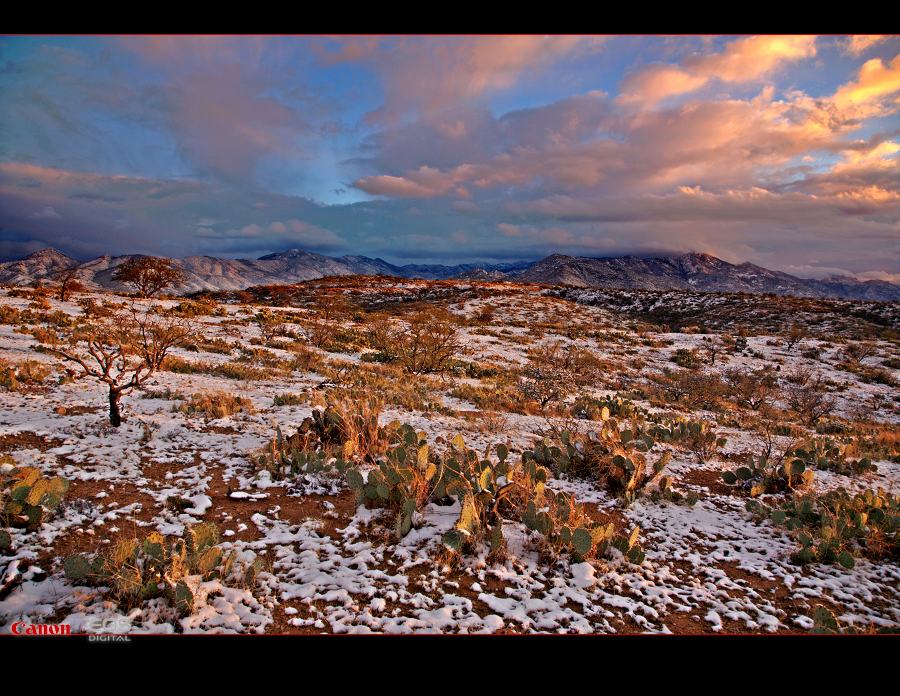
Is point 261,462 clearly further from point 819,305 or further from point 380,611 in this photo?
point 819,305

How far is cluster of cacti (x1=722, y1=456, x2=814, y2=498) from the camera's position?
6.82 meters

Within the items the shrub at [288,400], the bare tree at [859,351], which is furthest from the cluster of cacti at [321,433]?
the bare tree at [859,351]

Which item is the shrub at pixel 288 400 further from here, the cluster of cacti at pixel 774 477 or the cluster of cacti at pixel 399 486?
the cluster of cacti at pixel 774 477

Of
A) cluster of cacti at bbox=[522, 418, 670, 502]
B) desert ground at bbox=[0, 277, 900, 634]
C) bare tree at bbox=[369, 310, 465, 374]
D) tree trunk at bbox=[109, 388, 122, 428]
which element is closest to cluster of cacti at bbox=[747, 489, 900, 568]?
desert ground at bbox=[0, 277, 900, 634]

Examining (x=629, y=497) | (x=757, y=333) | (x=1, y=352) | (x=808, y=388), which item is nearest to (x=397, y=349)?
(x=1, y=352)

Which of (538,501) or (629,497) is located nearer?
(538,501)

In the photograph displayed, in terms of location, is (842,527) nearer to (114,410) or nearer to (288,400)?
(288,400)

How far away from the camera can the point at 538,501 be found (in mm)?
4926

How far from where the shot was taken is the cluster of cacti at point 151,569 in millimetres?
3051

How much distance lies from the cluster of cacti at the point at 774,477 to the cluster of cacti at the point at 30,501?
923 centimetres

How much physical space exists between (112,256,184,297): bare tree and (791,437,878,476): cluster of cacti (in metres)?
47.2

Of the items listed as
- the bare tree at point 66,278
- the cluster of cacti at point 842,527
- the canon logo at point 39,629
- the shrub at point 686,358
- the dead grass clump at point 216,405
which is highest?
the bare tree at point 66,278
